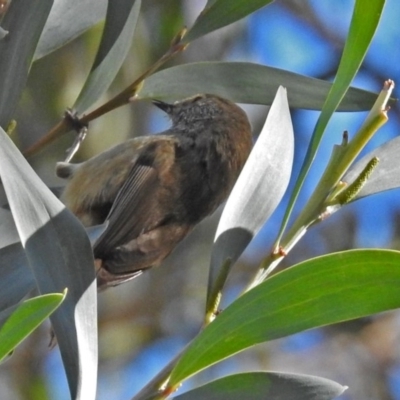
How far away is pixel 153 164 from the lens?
2844mm

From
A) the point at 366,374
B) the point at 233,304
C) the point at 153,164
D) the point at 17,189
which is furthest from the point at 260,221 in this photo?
A: the point at 366,374

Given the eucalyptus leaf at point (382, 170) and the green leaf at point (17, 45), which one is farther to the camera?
the green leaf at point (17, 45)

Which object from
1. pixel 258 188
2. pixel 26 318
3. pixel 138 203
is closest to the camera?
pixel 26 318

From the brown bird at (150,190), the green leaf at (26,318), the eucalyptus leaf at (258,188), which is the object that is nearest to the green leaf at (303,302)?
the eucalyptus leaf at (258,188)

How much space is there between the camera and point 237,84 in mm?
2129

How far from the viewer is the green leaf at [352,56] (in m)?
1.45

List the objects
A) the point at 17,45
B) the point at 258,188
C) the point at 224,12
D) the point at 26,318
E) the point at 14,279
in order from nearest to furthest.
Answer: the point at 26,318 → the point at 14,279 → the point at 258,188 → the point at 17,45 → the point at 224,12

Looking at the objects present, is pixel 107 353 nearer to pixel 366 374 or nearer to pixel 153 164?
pixel 366 374

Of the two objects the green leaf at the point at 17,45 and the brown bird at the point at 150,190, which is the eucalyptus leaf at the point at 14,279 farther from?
the brown bird at the point at 150,190

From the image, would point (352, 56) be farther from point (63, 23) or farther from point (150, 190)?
point (150, 190)

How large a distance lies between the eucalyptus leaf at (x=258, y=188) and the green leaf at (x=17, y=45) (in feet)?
1.71

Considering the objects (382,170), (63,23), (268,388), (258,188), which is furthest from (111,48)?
(268,388)

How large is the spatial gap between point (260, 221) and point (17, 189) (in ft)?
1.58

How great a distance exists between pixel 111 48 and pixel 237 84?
326 mm
